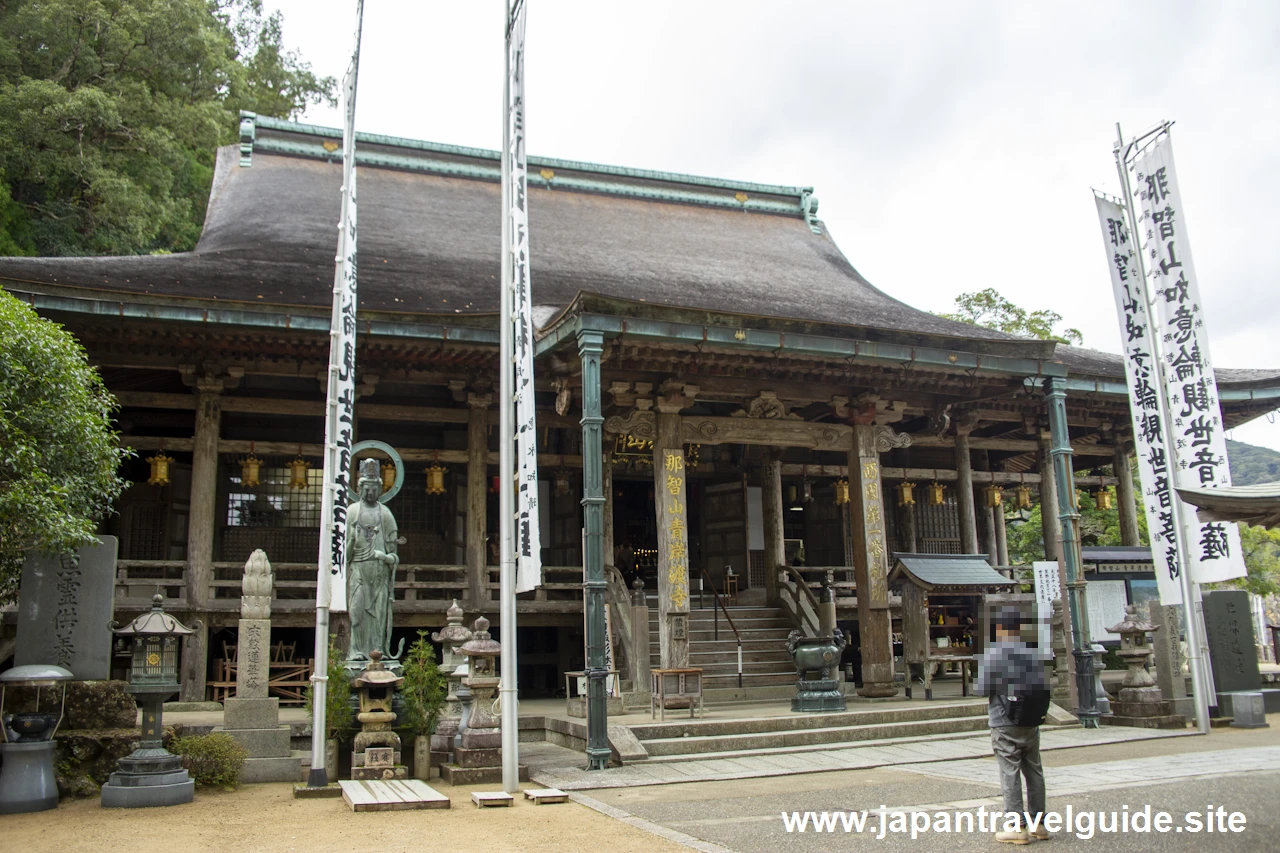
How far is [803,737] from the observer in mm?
10938

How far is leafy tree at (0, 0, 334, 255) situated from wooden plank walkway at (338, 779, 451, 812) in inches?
722

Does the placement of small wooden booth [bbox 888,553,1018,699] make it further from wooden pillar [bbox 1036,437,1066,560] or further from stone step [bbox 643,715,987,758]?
wooden pillar [bbox 1036,437,1066,560]

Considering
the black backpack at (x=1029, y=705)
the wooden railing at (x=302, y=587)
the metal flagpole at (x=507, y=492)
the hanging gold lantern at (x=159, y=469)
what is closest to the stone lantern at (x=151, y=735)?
the metal flagpole at (x=507, y=492)

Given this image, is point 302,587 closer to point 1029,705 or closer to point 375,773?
point 375,773

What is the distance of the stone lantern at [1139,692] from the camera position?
478 inches

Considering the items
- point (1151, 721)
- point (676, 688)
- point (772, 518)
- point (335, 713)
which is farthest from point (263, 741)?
point (1151, 721)

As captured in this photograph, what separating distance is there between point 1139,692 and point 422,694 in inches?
348

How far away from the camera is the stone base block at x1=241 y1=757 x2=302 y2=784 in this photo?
9.70m

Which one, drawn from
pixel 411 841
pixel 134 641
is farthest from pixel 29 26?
pixel 411 841

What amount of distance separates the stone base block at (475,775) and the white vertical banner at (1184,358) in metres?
8.16

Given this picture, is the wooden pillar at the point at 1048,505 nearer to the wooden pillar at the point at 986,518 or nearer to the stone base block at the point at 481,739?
the wooden pillar at the point at 986,518

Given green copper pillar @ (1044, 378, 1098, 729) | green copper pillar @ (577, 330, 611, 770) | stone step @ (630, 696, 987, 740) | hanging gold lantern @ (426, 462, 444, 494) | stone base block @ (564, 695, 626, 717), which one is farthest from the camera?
hanging gold lantern @ (426, 462, 444, 494)

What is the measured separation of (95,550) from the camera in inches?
396

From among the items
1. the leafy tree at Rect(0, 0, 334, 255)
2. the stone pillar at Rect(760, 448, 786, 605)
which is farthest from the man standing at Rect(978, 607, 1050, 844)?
the leafy tree at Rect(0, 0, 334, 255)
